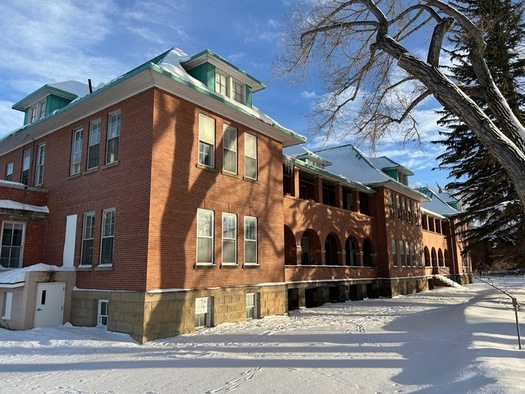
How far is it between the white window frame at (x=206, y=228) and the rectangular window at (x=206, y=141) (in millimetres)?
1756

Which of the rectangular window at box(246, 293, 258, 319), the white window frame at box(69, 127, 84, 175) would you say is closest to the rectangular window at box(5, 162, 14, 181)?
the white window frame at box(69, 127, 84, 175)

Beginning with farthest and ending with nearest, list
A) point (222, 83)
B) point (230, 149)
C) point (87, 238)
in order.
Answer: point (222, 83) < point (230, 149) < point (87, 238)

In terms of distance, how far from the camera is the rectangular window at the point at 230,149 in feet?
51.4

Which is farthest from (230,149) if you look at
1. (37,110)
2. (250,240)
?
(37,110)

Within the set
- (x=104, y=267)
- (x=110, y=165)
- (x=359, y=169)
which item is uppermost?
(x=359, y=169)

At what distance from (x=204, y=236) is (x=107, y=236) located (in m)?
3.18

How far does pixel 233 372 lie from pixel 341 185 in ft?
66.3

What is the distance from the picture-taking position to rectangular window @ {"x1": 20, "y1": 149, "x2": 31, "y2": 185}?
18.1 metres

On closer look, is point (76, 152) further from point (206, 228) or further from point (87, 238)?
point (206, 228)

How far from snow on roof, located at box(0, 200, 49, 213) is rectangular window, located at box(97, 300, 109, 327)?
5.13m

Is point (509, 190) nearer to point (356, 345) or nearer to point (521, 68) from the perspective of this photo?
point (521, 68)

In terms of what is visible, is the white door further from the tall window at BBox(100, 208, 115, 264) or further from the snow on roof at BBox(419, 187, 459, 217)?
the snow on roof at BBox(419, 187, 459, 217)

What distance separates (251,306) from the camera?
1603cm

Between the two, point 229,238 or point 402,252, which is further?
point 402,252
